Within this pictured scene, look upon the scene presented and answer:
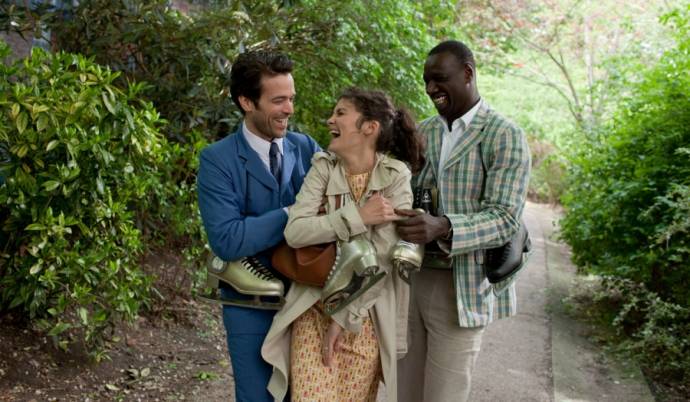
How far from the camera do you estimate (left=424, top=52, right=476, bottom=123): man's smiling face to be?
2.77 meters

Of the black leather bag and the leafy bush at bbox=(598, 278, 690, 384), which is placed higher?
the black leather bag

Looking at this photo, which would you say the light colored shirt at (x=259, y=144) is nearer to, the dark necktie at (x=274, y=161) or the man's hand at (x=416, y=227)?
the dark necktie at (x=274, y=161)

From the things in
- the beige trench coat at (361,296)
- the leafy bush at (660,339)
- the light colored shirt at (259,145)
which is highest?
the light colored shirt at (259,145)

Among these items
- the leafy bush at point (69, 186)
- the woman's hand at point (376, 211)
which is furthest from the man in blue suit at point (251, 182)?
the leafy bush at point (69, 186)

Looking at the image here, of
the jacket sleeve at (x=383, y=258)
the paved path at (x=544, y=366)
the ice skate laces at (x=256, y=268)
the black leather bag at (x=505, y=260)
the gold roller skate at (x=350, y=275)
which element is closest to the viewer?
the gold roller skate at (x=350, y=275)

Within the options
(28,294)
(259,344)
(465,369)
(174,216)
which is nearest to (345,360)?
(259,344)

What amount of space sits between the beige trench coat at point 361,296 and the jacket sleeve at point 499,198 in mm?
244

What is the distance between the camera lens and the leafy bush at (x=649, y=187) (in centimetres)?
573

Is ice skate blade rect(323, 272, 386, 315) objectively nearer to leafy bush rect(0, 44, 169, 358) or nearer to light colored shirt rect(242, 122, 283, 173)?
light colored shirt rect(242, 122, 283, 173)

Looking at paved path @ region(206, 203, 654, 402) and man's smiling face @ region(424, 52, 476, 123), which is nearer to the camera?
man's smiling face @ region(424, 52, 476, 123)

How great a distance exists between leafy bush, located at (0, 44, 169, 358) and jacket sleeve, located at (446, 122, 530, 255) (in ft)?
6.86

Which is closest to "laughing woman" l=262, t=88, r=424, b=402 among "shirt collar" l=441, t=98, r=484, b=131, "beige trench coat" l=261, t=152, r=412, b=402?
"beige trench coat" l=261, t=152, r=412, b=402

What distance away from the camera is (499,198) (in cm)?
271

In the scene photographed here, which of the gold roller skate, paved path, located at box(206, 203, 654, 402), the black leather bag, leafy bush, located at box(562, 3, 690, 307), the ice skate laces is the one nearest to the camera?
the gold roller skate
